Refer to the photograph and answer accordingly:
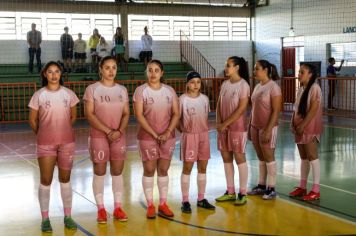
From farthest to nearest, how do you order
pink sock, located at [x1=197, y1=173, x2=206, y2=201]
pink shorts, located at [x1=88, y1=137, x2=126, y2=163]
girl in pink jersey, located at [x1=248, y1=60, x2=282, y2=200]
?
girl in pink jersey, located at [x1=248, y1=60, x2=282, y2=200] → pink sock, located at [x1=197, y1=173, x2=206, y2=201] → pink shorts, located at [x1=88, y1=137, x2=126, y2=163]

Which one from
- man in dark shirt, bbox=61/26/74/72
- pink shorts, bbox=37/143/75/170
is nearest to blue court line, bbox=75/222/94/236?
pink shorts, bbox=37/143/75/170

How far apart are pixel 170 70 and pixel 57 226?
57.5 ft

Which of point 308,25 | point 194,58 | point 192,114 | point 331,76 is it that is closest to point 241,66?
point 192,114

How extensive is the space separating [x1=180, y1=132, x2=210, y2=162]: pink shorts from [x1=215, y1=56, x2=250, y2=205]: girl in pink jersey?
341 millimetres

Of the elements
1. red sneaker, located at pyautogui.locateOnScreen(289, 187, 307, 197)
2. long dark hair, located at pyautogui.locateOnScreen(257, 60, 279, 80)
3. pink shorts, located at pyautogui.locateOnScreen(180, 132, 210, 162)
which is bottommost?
red sneaker, located at pyautogui.locateOnScreen(289, 187, 307, 197)

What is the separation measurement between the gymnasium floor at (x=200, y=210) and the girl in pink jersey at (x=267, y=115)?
0.48 m

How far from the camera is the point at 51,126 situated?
5508 mm

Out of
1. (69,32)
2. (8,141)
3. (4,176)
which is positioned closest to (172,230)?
(4,176)

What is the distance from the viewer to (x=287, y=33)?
23047 millimetres

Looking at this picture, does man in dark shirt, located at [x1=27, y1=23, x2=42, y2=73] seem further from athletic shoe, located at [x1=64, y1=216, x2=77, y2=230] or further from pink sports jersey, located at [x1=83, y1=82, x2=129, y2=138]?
athletic shoe, located at [x1=64, y1=216, x2=77, y2=230]

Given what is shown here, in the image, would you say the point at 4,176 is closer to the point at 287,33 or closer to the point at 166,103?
the point at 166,103

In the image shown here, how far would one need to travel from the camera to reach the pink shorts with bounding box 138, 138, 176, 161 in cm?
594

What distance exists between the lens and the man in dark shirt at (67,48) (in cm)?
2052

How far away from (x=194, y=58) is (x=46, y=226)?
19.3 m
